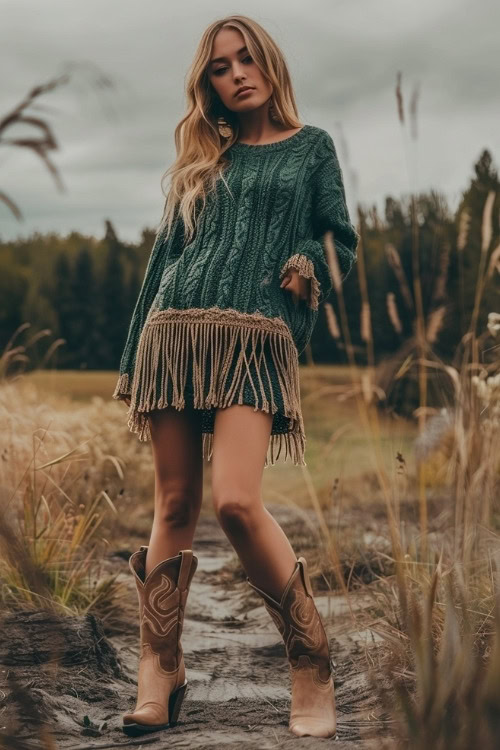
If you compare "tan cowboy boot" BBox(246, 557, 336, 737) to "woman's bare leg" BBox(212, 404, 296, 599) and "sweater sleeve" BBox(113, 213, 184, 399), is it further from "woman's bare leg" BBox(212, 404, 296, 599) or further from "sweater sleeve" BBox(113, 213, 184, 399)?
"sweater sleeve" BBox(113, 213, 184, 399)

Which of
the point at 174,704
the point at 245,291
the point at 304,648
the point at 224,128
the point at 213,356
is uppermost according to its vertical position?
the point at 224,128

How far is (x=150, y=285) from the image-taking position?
272 centimetres

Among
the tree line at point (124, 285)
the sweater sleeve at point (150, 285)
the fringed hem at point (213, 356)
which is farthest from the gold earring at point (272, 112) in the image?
the tree line at point (124, 285)

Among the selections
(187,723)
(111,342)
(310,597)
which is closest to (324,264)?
(310,597)

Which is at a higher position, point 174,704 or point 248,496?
point 248,496

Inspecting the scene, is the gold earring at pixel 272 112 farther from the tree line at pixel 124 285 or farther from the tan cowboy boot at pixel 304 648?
the tree line at pixel 124 285

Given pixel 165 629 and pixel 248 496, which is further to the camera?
pixel 165 629

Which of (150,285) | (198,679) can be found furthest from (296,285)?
(198,679)

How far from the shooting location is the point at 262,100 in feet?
8.69

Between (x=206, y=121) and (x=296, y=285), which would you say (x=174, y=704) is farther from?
(x=206, y=121)

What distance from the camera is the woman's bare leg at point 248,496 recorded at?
234 centimetres

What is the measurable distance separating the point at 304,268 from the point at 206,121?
0.58 metres

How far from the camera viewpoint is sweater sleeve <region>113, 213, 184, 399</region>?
271 cm

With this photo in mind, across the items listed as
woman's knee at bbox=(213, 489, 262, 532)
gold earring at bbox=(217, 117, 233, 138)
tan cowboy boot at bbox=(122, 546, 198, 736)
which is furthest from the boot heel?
gold earring at bbox=(217, 117, 233, 138)
